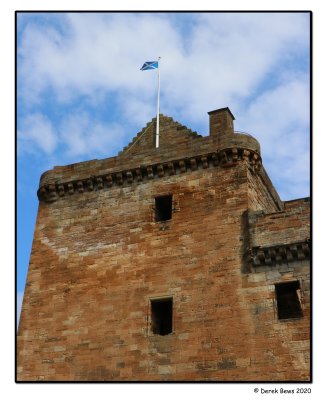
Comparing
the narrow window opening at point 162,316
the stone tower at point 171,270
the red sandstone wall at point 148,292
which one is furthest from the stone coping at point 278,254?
the narrow window opening at point 162,316

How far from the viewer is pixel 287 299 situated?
1673cm

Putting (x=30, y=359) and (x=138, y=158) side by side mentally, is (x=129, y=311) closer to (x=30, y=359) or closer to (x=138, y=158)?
(x=30, y=359)

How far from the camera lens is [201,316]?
16.8 metres

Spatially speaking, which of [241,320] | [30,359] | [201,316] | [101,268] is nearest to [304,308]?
[241,320]

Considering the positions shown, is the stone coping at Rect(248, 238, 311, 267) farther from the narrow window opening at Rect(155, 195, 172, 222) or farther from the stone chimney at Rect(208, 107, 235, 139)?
the stone chimney at Rect(208, 107, 235, 139)

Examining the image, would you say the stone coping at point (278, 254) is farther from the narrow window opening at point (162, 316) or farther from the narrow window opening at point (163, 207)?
the narrow window opening at point (163, 207)

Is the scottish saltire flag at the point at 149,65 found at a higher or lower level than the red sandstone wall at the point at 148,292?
higher

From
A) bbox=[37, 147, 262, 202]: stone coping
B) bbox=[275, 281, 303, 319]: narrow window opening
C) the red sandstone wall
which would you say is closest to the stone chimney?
bbox=[37, 147, 262, 202]: stone coping

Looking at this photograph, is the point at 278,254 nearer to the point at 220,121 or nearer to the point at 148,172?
the point at 148,172

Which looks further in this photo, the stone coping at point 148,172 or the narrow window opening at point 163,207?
the narrow window opening at point 163,207

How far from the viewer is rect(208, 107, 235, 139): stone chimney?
20094 millimetres

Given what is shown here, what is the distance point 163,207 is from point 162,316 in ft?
11.4

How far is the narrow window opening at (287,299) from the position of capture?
16516 millimetres

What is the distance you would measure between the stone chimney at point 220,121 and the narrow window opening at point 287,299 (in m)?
5.50
